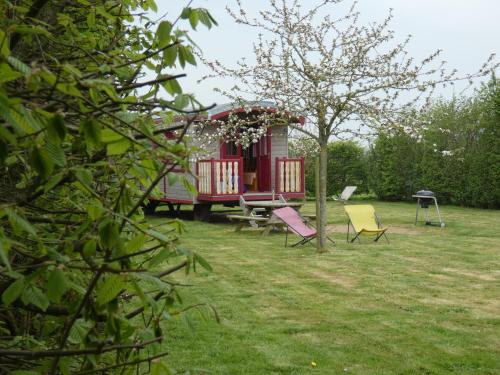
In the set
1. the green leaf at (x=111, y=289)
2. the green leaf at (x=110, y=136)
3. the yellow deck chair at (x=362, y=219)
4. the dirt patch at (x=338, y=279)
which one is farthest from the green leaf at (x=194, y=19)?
the yellow deck chair at (x=362, y=219)

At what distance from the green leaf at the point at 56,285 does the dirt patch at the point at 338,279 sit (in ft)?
22.6

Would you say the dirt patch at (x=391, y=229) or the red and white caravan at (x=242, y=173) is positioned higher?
the red and white caravan at (x=242, y=173)

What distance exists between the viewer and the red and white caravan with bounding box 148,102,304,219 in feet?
53.7

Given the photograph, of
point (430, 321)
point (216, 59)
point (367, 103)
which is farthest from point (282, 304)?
point (216, 59)

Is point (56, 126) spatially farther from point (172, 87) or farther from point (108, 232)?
point (172, 87)

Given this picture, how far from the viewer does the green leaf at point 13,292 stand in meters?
1.33

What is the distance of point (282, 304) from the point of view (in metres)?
6.91

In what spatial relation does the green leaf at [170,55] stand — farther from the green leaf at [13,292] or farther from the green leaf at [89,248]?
the green leaf at [13,292]

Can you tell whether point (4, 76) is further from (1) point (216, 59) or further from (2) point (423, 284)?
(1) point (216, 59)

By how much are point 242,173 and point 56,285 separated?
15288mm

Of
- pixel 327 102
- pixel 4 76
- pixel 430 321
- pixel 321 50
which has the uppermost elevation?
pixel 321 50

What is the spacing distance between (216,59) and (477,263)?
6.76m

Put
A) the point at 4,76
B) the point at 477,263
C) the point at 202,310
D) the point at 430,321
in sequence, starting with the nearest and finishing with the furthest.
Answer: the point at 4,76 < the point at 202,310 < the point at 430,321 < the point at 477,263

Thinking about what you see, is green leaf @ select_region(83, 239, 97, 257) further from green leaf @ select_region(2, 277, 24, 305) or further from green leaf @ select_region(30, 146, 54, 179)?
green leaf @ select_region(30, 146, 54, 179)
